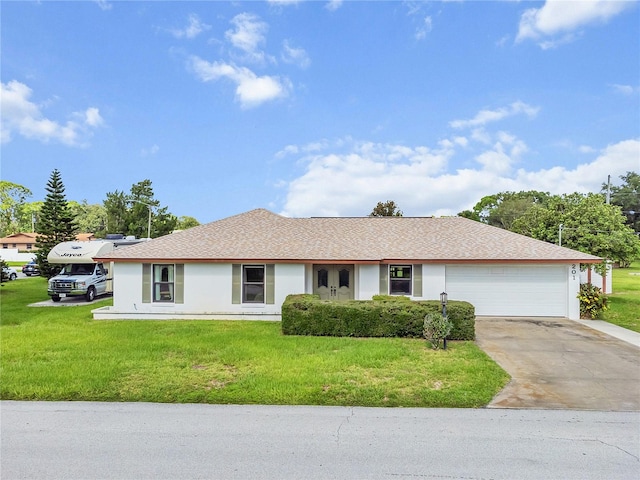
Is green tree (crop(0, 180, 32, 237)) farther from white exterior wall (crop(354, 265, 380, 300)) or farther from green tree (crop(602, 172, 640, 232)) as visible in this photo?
green tree (crop(602, 172, 640, 232))

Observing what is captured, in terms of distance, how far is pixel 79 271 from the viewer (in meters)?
19.0

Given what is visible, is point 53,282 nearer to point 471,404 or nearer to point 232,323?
point 232,323

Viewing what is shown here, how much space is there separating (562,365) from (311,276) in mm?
9162

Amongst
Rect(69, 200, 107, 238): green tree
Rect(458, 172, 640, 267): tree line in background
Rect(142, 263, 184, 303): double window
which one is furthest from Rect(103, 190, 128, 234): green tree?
Rect(69, 200, 107, 238): green tree

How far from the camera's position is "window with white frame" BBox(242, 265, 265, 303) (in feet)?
46.7

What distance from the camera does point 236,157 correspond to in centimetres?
2352

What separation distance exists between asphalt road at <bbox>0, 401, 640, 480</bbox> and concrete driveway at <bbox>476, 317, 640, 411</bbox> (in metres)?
0.53

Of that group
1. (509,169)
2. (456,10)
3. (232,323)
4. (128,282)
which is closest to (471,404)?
(232,323)

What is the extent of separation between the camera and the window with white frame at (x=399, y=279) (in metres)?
14.6

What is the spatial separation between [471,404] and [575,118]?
19052 millimetres

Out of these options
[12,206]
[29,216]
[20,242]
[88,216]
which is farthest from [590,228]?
[88,216]

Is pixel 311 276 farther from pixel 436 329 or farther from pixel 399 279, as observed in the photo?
pixel 436 329

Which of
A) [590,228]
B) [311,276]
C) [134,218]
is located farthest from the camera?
[134,218]

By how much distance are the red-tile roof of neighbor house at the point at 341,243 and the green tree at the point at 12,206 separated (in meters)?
75.9
